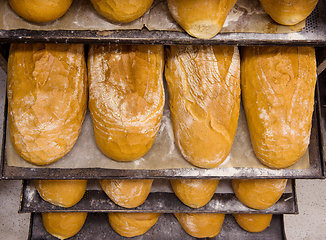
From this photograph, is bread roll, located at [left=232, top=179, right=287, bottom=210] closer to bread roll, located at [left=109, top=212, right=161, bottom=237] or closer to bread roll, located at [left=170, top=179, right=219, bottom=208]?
bread roll, located at [left=170, top=179, right=219, bottom=208]

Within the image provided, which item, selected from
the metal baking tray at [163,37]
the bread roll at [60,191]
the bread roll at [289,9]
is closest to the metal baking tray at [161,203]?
the bread roll at [60,191]

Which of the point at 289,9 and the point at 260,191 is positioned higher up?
the point at 289,9

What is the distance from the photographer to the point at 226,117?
1.24 m

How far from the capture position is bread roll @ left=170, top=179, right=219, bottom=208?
151 centimetres

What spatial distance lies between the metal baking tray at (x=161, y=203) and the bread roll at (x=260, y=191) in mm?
70

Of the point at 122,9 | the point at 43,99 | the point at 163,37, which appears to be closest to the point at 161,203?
the point at 43,99

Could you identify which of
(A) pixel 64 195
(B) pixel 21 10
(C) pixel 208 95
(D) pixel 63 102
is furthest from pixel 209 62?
(A) pixel 64 195

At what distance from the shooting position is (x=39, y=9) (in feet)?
3.24

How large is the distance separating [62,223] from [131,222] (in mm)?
464

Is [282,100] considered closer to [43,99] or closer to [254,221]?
[254,221]

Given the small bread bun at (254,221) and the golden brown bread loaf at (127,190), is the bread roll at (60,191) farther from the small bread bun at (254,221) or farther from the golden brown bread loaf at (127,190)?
the small bread bun at (254,221)

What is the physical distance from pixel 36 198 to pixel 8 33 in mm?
1014

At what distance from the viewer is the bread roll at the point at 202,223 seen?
175 cm

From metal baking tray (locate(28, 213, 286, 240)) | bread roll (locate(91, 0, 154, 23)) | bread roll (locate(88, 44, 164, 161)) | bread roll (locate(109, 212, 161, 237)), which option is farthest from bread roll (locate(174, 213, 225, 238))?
bread roll (locate(91, 0, 154, 23))
